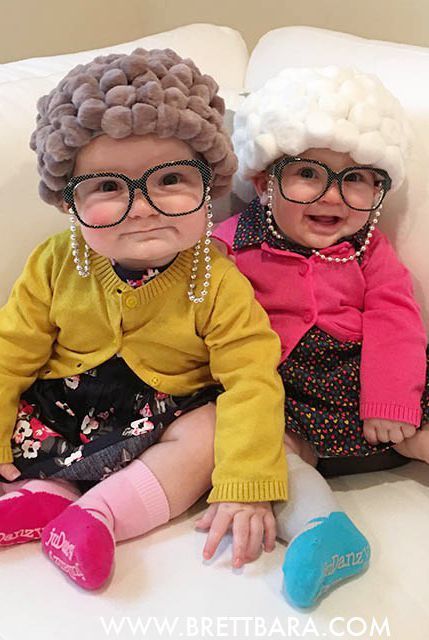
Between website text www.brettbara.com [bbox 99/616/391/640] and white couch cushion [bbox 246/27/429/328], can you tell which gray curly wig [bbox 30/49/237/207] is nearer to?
white couch cushion [bbox 246/27/429/328]

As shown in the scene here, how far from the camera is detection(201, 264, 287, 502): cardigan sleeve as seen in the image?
3.06 feet

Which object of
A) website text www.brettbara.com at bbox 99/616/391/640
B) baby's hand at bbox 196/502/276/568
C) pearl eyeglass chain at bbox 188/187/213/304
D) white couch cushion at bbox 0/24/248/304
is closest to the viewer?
website text www.brettbara.com at bbox 99/616/391/640

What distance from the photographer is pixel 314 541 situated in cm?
84

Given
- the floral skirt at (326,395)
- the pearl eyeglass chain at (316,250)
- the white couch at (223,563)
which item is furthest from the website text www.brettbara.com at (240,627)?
the pearl eyeglass chain at (316,250)

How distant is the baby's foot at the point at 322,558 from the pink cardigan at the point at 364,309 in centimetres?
21

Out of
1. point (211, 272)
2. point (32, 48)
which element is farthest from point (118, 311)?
point (32, 48)

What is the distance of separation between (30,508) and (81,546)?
4.9 inches

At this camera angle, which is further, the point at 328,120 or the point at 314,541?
the point at 328,120

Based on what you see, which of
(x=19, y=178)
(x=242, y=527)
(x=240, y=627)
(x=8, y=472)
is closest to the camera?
(x=240, y=627)

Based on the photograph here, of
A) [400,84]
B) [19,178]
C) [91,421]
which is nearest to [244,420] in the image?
[91,421]

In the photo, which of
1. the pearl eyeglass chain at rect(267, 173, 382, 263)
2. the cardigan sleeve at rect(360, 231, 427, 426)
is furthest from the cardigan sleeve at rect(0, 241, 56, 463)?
the cardigan sleeve at rect(360, 231, 427, 426)

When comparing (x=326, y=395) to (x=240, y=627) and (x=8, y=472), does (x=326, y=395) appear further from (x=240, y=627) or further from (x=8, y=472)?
(x=8, y=472)

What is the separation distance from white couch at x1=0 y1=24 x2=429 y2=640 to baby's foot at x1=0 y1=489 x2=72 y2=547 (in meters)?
0.02

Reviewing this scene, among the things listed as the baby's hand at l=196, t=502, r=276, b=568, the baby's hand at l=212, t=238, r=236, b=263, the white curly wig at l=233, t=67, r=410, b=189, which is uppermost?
the white curly wig at l=233, t=67, r=410, b=189
